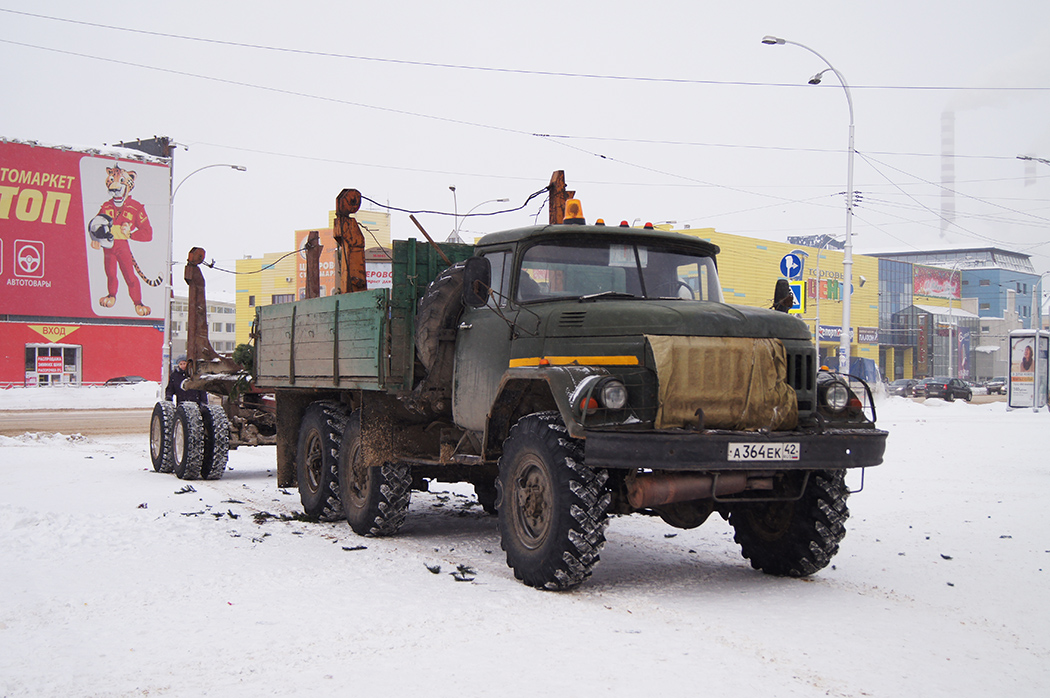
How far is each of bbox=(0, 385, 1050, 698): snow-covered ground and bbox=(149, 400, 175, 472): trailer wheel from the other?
3748mm

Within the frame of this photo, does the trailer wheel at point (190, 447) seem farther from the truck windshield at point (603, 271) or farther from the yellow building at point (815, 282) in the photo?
the yellow building at point (815, 282)

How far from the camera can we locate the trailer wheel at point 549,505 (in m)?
6.42

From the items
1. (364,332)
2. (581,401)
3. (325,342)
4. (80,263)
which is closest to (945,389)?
(80,263)

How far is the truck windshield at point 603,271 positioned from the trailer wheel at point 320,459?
11.5 feet

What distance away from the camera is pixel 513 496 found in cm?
707

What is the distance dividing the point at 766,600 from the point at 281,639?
327 centimetres

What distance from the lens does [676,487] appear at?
6.45 m

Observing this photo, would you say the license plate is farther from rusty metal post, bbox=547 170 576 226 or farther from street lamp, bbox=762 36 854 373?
street lamp, bbox=762 36 854 373

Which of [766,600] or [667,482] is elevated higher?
[667,482]

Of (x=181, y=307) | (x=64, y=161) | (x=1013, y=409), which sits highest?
(x=64, y=161)

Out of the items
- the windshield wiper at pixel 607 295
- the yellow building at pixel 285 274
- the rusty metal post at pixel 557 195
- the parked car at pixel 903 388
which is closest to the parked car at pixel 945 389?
the parked car at pixel 903 388

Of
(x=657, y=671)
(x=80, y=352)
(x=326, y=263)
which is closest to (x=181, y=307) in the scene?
(x=326, y=263)

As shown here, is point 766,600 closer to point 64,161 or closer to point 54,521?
point 54,521

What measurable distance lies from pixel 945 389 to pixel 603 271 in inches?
2018
